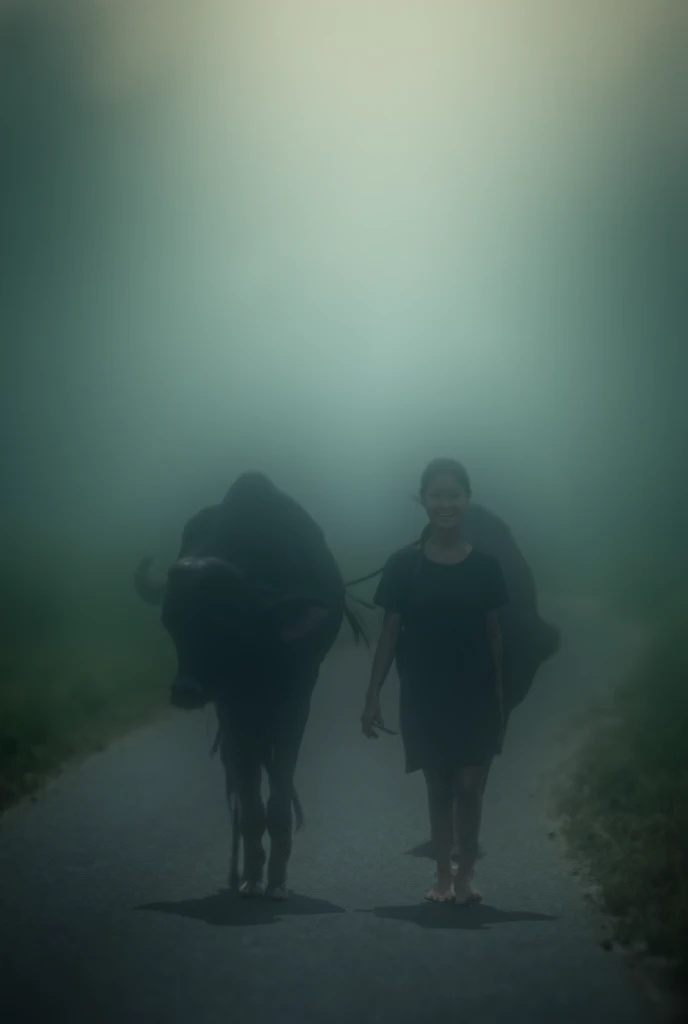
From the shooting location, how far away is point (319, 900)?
4.61 metres

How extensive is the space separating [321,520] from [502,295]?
1.39 meters

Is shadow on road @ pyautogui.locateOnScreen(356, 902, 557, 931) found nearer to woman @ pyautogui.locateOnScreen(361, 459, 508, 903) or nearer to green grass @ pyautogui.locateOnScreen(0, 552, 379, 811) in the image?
woman @ pyautogui.locateOnScreen(361, 459, 508, 903)

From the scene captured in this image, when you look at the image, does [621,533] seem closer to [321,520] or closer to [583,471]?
[583,471]

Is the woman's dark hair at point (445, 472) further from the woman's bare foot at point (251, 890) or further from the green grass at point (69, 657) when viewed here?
the woman's bare foot at point (251, 890)

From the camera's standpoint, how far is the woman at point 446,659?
4.50m

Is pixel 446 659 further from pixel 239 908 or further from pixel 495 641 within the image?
pixel 239 908

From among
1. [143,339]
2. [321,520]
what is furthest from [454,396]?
[143,339]

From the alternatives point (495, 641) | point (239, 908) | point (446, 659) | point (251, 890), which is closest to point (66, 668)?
point (251, 890)

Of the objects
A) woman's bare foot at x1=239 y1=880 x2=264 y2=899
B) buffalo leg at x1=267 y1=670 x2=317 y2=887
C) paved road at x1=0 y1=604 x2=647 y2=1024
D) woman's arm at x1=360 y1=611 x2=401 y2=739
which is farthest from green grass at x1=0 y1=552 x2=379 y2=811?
woman's bare foot at x1=239 y1=880 x2=264 y2=899

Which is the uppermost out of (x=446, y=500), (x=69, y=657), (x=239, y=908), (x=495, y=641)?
(x=446, y=500)

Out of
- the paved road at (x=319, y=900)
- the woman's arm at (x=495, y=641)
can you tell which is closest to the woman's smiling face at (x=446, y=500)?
the woman's arm at (x=495, y=641)

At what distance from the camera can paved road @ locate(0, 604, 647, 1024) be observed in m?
3.67

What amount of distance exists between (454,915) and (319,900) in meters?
0.55

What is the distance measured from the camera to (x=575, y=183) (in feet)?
18.1
